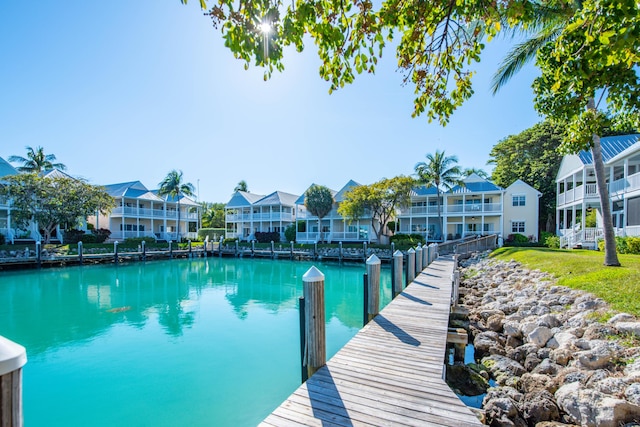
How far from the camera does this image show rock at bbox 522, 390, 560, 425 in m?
4.15

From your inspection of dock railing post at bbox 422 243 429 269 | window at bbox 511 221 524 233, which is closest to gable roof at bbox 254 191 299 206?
window at bbox 511 221 524 233

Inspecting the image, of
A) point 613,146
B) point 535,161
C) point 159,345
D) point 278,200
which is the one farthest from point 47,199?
point 535,161

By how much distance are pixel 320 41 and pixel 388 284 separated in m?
16.9

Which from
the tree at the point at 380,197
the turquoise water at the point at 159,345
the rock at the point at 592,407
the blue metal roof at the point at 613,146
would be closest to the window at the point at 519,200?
the blue metal roof at the point at 613,146

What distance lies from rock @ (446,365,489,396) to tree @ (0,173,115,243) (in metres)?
29.7

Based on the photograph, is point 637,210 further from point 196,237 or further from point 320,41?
point 196,237

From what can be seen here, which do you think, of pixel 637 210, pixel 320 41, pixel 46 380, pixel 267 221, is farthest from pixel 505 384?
pixel 267 221

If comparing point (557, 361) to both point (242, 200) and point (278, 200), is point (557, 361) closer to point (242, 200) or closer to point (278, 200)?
point (278, 200)

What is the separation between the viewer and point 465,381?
580 cm

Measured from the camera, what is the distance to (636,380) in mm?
4070

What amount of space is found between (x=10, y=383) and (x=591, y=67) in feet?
18.5

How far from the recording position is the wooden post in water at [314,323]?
445 centimetres

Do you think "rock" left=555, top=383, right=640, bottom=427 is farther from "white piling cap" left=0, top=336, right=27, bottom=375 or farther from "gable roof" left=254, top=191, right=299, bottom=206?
"gable roof" left=254, top=191, right=299, bottom=206

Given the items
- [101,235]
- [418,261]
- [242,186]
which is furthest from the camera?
[242,186]
